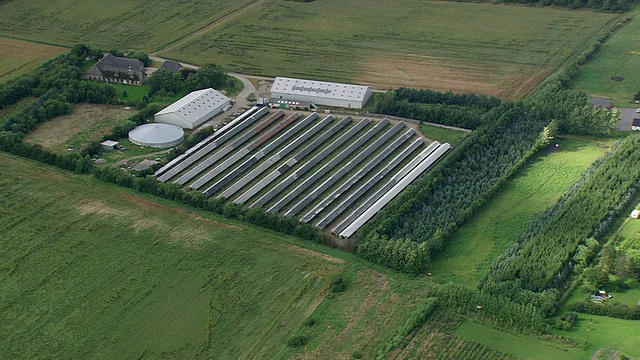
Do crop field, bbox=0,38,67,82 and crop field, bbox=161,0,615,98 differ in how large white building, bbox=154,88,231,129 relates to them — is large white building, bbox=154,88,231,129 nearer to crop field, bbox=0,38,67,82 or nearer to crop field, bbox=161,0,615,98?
crop field, bbox=161,0,615,98

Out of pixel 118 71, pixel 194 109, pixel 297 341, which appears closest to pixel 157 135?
pixel 194 109

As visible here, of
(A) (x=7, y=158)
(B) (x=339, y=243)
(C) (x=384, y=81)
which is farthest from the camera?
(C) (x=384, y=81)

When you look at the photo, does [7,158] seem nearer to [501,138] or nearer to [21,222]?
[21,222]

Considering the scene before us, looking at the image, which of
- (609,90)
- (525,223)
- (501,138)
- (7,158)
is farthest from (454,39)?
(7,158)

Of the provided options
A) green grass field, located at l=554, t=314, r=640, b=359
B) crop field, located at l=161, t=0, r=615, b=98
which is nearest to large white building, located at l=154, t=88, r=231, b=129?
crop field, located at l=161, t=0, r=615, b=98

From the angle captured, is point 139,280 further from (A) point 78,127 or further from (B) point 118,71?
(B) point 118,71

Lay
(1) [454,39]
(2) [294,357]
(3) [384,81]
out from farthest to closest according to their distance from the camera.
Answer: (1) [454,39] → (3) [384,81] → (2) [294,357]
